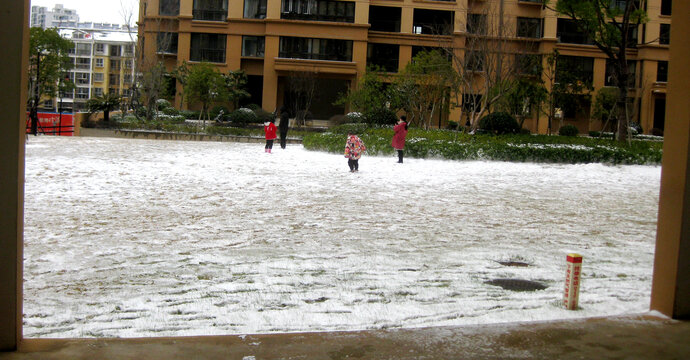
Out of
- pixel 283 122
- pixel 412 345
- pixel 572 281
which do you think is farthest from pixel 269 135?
pixel 412 345

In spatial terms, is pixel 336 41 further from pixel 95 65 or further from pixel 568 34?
pixel 95 65

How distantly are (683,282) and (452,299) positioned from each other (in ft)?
6.05

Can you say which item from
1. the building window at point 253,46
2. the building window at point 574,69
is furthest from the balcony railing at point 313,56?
the building window at point 574,69

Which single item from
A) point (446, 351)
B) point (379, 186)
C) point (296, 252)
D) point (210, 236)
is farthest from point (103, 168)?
point (446, 351)

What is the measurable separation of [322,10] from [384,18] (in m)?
4.31

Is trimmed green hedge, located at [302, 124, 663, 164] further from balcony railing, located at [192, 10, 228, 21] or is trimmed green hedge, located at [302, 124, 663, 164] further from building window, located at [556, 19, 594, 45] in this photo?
balcony railing, located at [192, 10, 228, 21]

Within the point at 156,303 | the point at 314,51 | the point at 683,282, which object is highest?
the point at 314,51

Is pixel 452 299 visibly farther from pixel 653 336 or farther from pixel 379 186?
pixel 379 186

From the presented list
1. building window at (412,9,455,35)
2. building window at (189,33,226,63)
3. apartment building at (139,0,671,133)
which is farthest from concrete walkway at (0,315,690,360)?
building window at (189,33,226,63)

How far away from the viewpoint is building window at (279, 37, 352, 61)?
42.4 m

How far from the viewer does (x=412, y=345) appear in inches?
171

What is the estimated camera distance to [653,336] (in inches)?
181

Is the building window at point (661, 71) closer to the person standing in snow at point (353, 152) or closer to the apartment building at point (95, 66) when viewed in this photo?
the person standing in snow at point (353, 152)

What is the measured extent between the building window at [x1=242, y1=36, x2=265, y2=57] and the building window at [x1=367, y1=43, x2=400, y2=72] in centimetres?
684
